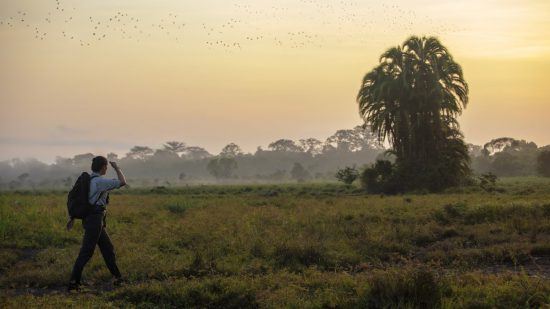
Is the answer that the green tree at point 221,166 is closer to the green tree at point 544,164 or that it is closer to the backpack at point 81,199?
the green tree at point 544,164

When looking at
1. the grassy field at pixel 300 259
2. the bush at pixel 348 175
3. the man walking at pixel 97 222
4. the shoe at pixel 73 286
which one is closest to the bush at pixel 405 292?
the grassy field at pixel 300 259

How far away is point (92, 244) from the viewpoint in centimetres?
975

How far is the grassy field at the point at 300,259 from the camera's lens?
26.3 feet

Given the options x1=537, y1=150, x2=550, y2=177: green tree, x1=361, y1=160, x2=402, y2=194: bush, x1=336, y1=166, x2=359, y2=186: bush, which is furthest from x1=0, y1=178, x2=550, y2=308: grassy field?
x1=537, y1=150, x2=550, y2=177: green tree

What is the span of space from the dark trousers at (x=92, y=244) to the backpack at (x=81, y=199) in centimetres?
15

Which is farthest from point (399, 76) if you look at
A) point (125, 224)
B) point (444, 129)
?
point (125, 224)

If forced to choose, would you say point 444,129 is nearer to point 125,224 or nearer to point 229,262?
point 125,224

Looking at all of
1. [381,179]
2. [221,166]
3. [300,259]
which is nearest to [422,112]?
[381,179]

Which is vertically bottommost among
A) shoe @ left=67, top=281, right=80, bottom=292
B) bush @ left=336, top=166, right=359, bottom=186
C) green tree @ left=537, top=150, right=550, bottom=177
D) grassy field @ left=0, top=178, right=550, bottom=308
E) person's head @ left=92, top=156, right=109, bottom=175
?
shoe @ left=67, top=281, right=80, bottom=292

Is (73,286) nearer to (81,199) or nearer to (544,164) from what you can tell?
(81,199)

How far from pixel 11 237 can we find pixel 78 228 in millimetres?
2181

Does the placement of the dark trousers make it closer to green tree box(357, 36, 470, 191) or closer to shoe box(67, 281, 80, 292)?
shoe box(67, 281, 80, 292)

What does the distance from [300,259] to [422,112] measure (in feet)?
92.8

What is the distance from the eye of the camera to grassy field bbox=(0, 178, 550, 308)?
26.3ft
